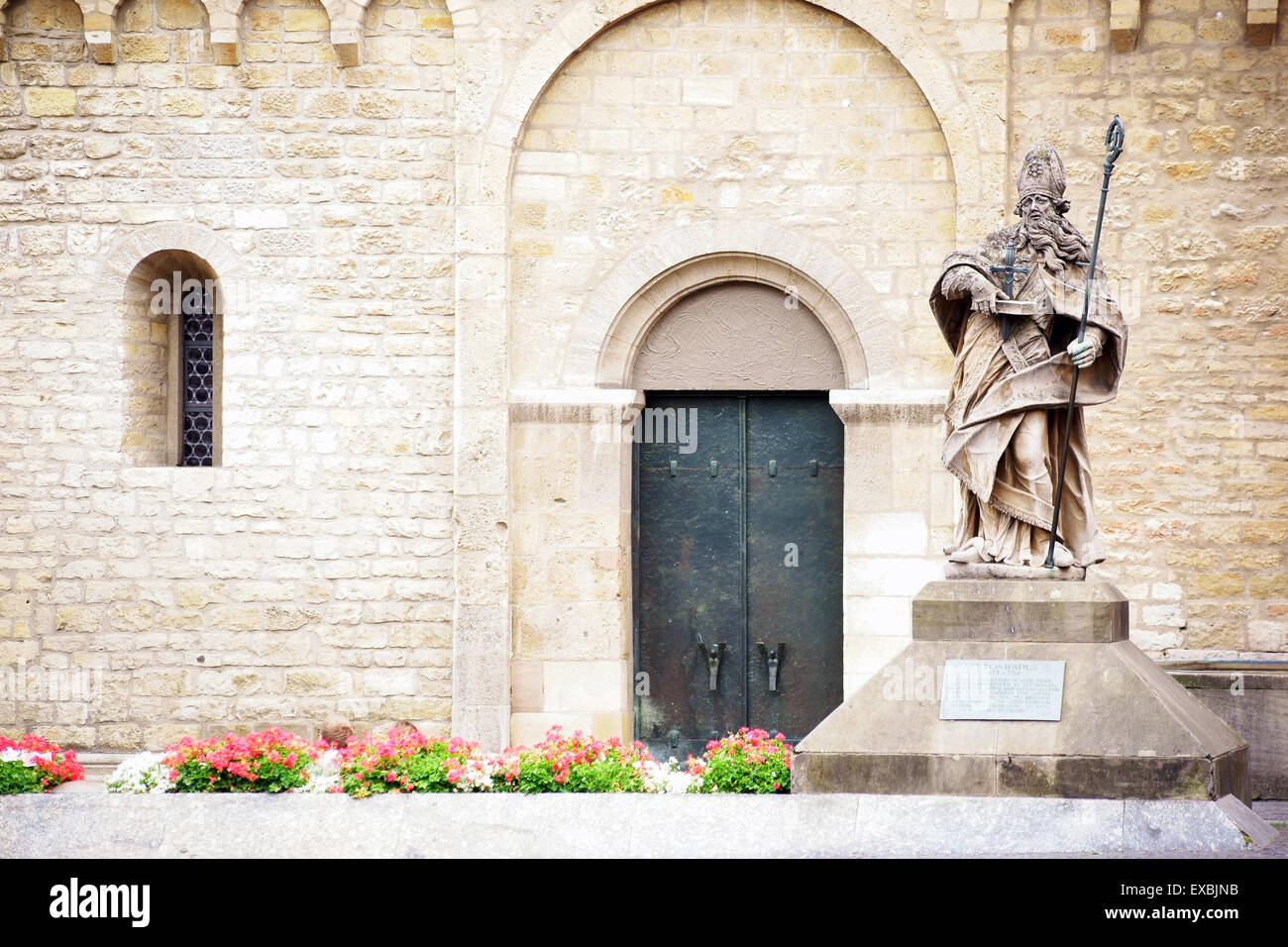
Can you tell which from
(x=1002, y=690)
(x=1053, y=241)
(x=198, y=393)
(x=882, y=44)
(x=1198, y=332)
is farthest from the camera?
(x=198, y=393)

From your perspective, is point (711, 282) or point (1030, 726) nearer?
point (1030, 726)

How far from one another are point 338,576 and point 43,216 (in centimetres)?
322

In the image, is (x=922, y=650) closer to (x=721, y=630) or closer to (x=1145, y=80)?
(x=721, y=630)

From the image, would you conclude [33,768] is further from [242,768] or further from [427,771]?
[427,771]

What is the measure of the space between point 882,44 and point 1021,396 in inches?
164

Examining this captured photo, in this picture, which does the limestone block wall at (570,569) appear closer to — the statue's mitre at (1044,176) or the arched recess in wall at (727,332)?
the arched recess in wall at (727,332)

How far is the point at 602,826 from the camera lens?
680cm

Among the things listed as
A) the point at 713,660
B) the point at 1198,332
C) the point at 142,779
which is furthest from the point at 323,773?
the point at 1198,332

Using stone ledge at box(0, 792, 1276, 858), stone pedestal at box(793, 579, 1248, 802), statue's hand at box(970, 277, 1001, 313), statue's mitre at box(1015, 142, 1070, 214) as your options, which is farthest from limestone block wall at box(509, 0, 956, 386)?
stone ledge at box(0, 792, 1276, 858)

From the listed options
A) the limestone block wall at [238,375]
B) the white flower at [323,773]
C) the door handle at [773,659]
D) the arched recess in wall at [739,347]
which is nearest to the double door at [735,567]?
the door handle at [773,659]

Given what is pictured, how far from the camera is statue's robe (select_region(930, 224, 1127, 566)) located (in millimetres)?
7383

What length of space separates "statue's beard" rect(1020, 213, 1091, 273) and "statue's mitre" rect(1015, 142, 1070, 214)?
3.6 inches

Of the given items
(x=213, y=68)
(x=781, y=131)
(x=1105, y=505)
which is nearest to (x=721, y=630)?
(x=1105, y=505)

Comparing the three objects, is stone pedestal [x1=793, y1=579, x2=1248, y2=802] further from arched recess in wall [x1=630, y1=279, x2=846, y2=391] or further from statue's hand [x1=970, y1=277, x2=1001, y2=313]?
arched recess in wall [x1=630, y1=279, x2=846, y2=391]
